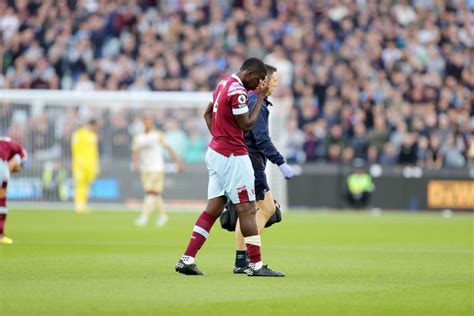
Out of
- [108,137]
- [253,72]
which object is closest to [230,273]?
[253,72]

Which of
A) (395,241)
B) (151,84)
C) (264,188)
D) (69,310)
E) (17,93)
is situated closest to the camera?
(69,310)

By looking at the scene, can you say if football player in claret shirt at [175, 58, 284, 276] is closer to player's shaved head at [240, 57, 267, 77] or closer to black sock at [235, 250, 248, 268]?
player's shaved head at [240, 57, 267, 77]

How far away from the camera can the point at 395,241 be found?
20.0 m

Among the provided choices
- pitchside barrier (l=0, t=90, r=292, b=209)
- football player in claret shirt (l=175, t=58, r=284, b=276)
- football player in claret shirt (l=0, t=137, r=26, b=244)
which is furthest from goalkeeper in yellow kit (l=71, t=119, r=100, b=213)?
football player in claret shirt (l=175, t=58, r=284, b=276)

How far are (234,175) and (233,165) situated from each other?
114 mm

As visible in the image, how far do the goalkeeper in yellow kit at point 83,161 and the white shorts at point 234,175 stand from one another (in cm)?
1789

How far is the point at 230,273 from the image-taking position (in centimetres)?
1286

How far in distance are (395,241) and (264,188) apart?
7.23 meters

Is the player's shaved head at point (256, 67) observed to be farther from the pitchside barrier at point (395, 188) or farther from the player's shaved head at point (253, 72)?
the pitchside barrier at point (395, 188)

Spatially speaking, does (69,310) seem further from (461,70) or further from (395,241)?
(461,70)

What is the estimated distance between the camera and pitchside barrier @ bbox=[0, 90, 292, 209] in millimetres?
31875

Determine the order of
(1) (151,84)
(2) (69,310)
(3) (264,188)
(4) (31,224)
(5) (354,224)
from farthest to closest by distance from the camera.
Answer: (1) (151,84), (5) (354,224), (4) (31,224), (3) (264,188), (2) (69,310)

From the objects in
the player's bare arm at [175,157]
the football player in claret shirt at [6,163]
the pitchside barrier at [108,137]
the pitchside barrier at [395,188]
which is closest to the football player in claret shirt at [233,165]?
the football player in claret shirt at [6,163]

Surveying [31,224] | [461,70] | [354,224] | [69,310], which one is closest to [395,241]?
[354,224]
